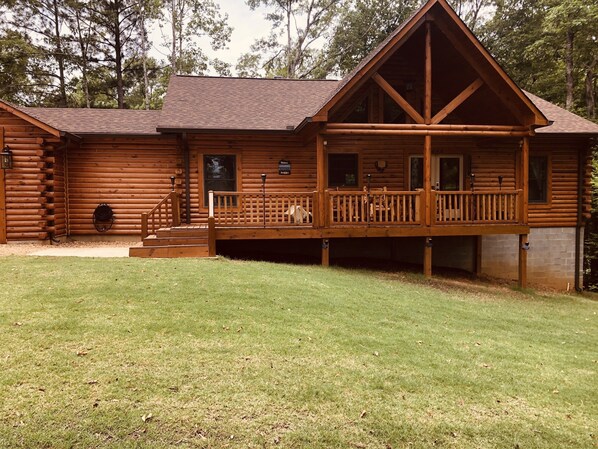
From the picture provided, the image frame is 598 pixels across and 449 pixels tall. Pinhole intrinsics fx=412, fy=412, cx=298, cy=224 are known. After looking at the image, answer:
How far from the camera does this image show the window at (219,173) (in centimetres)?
1347

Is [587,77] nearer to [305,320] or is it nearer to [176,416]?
[305,320]

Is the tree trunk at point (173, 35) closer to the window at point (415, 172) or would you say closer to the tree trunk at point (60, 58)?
the tree trunk at point (60, 58)

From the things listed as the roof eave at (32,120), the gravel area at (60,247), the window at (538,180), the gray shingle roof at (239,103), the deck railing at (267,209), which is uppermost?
the gray shingle roof at (239,103)

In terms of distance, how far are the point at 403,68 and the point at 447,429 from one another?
41.7ft

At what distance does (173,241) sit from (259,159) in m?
4.64

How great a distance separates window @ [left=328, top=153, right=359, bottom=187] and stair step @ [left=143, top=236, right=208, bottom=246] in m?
5.41

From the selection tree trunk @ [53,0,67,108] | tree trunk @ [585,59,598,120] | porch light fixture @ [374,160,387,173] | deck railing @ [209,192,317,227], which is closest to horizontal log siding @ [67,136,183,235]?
deck railing @ [209,192,317,227]

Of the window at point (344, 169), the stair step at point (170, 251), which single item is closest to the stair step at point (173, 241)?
the stair step at point (170, 251)

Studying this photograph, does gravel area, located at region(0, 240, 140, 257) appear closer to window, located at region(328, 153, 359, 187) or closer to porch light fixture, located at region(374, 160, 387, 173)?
window, located at region(328, 153, 359, 187)

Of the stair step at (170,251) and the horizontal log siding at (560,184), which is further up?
the horizontal log siding at (560,184)

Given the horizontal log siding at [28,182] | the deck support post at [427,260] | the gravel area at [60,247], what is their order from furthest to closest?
the horizontal log siding at [28,182]
the deck support post at [427,260]
the gravel area at [60,247]

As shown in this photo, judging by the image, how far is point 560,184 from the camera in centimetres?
1477

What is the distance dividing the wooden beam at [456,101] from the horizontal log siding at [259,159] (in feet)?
14.5

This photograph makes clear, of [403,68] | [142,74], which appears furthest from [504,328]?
[142,74]
